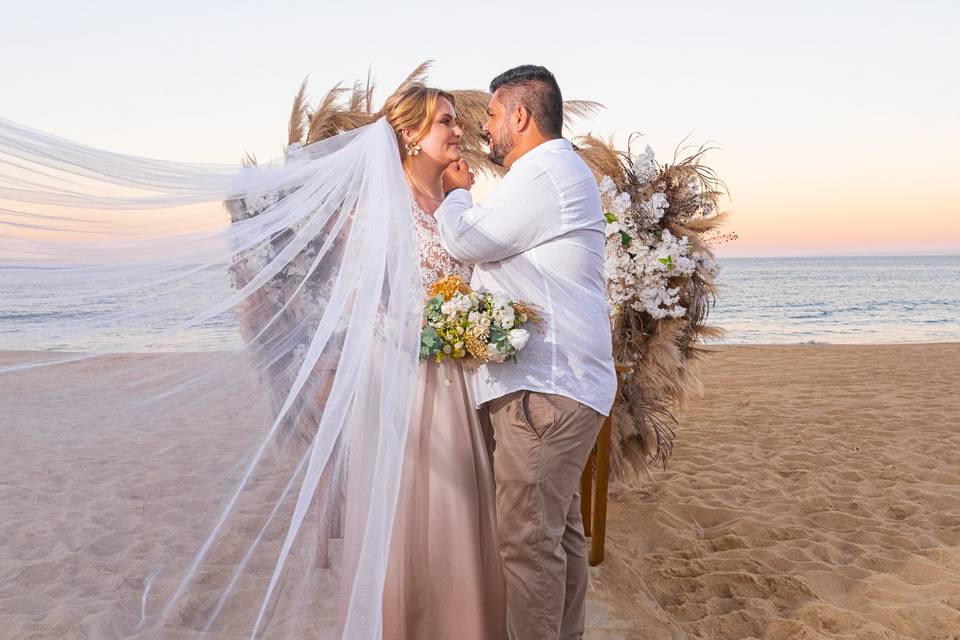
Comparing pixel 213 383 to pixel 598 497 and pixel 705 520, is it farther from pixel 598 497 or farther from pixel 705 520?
pixel 705 520

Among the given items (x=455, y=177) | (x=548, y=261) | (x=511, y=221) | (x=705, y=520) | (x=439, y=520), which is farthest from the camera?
(x=705, y=520)

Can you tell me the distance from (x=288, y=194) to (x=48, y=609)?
2218 mm

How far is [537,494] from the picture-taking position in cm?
278

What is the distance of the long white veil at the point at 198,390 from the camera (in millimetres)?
2506

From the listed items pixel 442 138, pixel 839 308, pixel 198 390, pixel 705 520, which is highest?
pixel 442 138

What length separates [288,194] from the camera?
311 centimetres

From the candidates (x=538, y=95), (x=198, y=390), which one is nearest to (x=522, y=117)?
(x=538, y=95)

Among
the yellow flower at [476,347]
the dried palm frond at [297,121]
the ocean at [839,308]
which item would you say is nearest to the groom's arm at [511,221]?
the yellow flower at [476,347]

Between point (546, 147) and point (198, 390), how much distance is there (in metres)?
1.43

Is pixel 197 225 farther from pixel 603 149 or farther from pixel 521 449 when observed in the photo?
pixel 603 149

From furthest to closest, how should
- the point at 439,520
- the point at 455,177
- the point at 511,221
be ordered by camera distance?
the point at 455,177 < the point at 439,520 < the point at 511,221

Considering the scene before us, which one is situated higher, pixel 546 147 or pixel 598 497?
pixel 546 147

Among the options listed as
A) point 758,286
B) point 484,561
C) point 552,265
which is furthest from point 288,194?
point 758,286

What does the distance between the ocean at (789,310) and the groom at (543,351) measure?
922 mm
